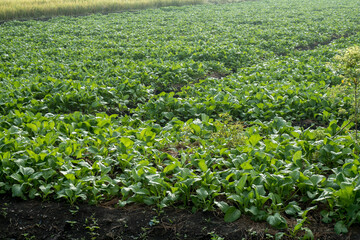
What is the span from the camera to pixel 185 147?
564cm

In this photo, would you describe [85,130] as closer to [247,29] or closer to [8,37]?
[8,37]

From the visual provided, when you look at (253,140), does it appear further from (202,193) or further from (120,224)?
(120,224)

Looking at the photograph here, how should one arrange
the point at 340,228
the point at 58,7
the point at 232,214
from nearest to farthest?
the point at 340,228 → the point at 232,214 → the point at 58,7

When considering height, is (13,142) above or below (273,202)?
above

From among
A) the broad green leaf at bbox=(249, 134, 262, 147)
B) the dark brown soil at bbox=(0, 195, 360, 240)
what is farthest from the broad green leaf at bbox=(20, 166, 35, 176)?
the broad green leaf at bbox=(249, 134, 262, 147)

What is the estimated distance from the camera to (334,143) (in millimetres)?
4699

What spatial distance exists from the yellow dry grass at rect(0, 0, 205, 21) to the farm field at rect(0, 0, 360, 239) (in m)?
12.7

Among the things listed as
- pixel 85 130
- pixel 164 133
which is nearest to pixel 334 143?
pixel 164 133

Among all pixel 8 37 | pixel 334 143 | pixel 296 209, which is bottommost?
pixel 296 209

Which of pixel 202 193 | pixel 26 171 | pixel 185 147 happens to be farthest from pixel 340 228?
pixel 26 171

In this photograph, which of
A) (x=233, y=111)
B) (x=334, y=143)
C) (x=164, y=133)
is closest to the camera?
(x=334, y=143)

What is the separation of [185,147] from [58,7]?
22.0 m

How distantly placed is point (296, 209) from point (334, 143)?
1.47 meters

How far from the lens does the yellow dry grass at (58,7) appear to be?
2218cm
